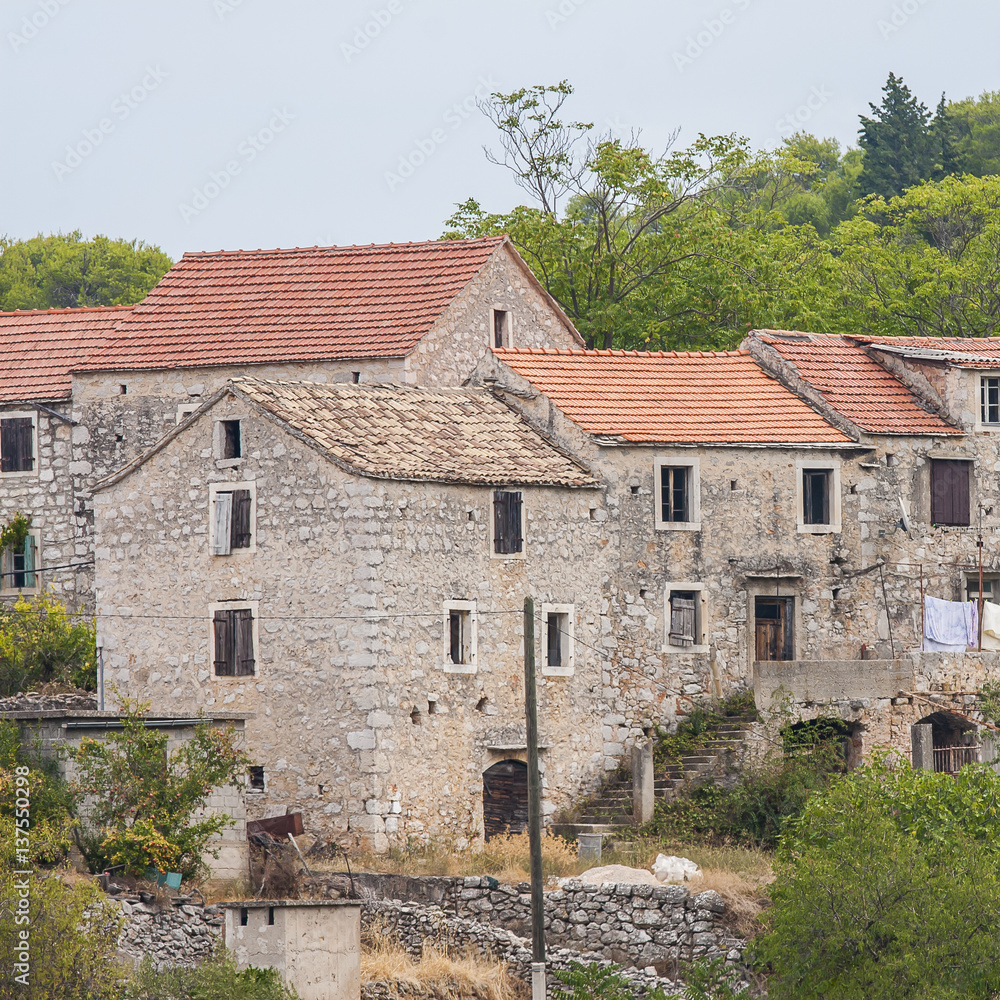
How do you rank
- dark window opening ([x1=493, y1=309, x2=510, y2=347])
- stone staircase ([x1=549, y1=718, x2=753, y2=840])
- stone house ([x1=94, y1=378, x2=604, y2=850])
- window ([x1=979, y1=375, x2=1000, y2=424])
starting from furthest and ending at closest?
1. dark window opening ([x1=493, y1=309, x2=510, y2=347])
2. window ([x1=979, y1=375, x2=1000, y2=424])
3. stone staircase ([x1=549, y1=718, x2=753, y2=840])
4. stone house ([x1=94, y1=378, x2=604, y2=850])

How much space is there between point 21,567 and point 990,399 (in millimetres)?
22671

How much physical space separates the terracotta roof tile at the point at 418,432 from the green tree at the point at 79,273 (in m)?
38.5

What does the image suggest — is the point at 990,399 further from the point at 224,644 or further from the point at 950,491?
the point at 224,644

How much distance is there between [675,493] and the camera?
42.4m

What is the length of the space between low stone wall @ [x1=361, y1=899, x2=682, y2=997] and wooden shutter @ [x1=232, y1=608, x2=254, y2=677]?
5.60 m

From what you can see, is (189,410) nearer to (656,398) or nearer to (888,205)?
(656,398)

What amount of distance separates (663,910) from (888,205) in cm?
3826

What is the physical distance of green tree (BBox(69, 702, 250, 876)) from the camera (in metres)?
34.1

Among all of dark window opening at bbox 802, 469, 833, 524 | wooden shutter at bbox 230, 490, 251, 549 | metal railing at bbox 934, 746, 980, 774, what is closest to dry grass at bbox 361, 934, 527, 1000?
wooden shutter at bbox 230, 490, 251, 549

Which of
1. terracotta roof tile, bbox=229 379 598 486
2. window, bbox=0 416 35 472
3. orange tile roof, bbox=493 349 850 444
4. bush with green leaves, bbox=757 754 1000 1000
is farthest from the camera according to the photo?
window, bbox=0 416 35 472

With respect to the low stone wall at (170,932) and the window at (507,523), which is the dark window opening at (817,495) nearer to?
the window at (507,523)

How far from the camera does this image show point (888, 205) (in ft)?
223

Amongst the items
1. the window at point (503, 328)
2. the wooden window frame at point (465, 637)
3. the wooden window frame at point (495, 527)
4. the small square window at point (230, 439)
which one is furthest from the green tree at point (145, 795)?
the window at point (503, 328)

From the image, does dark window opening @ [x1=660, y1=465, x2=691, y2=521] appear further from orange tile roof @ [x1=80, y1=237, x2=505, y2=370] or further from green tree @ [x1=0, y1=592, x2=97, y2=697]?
green tree @ [x1=0, y1=592, x2=97, y2=697]
